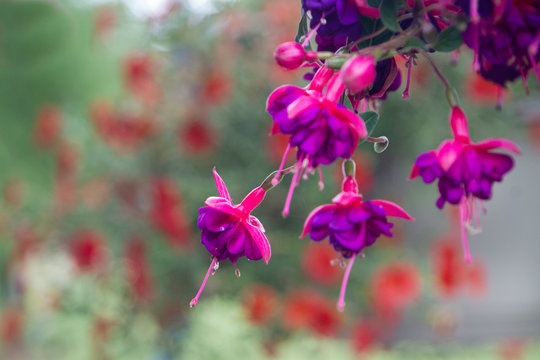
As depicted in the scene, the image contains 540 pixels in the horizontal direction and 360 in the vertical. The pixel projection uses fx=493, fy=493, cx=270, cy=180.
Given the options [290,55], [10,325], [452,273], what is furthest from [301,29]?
[10,325]

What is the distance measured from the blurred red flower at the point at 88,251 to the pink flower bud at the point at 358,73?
1.23 meters

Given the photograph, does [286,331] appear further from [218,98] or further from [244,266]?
[218,98]

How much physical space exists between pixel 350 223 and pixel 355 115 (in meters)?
0.06

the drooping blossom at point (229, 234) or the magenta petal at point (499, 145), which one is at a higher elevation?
the magenta petal at point (499, 145)

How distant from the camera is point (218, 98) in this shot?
1.36 m

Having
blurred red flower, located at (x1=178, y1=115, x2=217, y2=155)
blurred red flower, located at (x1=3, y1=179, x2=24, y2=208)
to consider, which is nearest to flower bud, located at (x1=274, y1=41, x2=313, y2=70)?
blurred red flower, located at (x1=178, y1=115, x2=217, y2=155)

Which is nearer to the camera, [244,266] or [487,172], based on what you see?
[487,172]

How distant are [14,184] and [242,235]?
5.39 feet

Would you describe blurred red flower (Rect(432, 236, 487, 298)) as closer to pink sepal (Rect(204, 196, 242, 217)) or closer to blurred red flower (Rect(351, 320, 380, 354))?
blurred red flower (Rect(351, 320, 380, 354))

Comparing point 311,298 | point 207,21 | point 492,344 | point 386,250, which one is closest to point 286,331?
point 311,298

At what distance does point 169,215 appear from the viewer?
48.9 inches

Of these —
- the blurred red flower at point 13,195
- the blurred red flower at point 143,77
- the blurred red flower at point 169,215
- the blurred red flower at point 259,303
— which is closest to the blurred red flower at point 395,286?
the blurred red flower at point 259,303

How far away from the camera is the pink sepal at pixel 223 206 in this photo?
0.26m

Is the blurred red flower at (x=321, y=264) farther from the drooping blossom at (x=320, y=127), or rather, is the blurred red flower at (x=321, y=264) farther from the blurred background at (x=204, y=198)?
the drooping blossom at (x=320, y=127)
